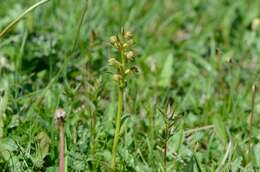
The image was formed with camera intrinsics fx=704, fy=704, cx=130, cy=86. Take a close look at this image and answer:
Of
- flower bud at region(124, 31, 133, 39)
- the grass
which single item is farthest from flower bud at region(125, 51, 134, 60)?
the grass

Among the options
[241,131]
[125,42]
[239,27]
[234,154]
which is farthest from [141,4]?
[125,42]

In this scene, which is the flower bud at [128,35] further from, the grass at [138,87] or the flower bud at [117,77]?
the grass at [138,87]

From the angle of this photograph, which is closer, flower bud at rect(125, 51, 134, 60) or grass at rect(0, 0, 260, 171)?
flower bud at rect(125, 51, 134, 60)

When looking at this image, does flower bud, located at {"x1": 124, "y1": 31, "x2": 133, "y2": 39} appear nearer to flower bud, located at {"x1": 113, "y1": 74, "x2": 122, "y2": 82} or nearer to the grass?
flower bud, located at {"x1": 113, "y1": 74, "x2": 122, "y2": 82}

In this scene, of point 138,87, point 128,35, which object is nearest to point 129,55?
point 128,35

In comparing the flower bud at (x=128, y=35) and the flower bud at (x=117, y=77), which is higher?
the flower bud at (x=128, y=35)

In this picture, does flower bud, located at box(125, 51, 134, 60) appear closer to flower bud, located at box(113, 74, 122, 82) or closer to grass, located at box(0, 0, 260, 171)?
flower bud, located at box(113, 74, 122, 82)

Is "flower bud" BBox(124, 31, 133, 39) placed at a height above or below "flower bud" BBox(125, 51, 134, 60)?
above

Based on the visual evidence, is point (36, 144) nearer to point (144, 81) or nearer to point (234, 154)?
point (234, 154)

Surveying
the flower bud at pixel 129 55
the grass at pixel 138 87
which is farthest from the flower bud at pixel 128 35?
the grass at pixel 138 87

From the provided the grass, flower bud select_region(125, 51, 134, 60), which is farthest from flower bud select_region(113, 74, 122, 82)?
the grass
